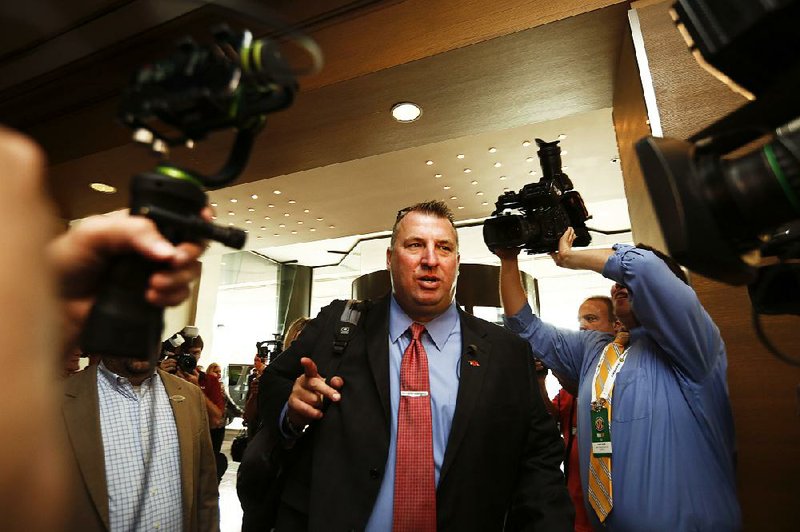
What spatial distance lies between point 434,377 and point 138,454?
1.35m

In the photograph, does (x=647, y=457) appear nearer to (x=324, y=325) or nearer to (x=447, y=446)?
(x=447, y=446)

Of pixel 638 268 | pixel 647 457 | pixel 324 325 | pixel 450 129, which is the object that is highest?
pixel 450 129

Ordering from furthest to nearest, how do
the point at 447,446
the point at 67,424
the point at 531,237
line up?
the point at 531,237 < the point at 67,424 < the point at 447,446

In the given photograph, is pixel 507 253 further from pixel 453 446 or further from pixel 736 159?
pixel 736 159

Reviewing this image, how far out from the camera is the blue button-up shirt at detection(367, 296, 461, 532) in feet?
4.90

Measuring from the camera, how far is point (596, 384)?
6.57 feet

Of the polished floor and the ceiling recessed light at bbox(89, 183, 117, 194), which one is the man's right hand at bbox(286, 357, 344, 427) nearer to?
the polished floor

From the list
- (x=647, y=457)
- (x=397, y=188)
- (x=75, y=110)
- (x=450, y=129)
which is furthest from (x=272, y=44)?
(x=397, y=188)

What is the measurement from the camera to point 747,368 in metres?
1.83

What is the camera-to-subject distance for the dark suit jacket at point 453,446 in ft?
4.85

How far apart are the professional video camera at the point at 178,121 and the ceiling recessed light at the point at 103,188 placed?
441 centimetres

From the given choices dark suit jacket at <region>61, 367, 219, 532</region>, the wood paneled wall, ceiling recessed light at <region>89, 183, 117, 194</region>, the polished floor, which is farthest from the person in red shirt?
ceiling recessed light at <region>89, 183, 117, 194</region>

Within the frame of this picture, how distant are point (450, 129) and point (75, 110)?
3.02m

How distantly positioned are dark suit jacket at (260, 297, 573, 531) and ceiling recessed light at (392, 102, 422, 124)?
1.85 metres
